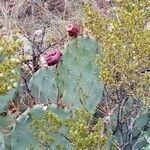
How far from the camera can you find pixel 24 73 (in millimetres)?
3283

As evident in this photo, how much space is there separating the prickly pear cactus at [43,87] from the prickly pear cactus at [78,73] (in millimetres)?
106

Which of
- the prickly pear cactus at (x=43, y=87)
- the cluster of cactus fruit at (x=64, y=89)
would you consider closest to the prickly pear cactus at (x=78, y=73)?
the cluster of cactus fruit at (x=64, y=89)

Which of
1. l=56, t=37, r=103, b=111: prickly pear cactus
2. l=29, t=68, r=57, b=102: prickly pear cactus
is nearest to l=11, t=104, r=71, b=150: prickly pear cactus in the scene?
l=56, t=37, r=103, b=111: prickly pear cactus

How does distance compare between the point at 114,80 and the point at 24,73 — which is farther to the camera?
the point at 24,73

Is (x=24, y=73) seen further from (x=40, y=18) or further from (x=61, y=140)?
(x=40, y=18)

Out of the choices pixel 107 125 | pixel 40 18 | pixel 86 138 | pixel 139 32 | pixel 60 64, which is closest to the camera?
pixel 86 138

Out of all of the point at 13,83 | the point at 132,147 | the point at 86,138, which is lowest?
the point at 132,147

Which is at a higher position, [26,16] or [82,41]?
[82,41]

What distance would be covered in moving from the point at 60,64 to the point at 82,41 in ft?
0.48

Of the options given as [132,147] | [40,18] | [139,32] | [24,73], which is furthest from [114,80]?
[40,18]

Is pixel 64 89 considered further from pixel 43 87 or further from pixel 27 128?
pixel 27 128

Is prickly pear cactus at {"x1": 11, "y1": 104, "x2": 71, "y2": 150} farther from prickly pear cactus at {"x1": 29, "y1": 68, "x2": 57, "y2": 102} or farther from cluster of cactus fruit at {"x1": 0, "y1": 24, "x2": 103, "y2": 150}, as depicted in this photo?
prickly pear cactus at {"x1": 29, "y1": 68, "x2": 57, "y2": 102}

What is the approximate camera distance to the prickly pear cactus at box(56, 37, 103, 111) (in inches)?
105

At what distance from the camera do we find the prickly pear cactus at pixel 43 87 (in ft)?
9.16
